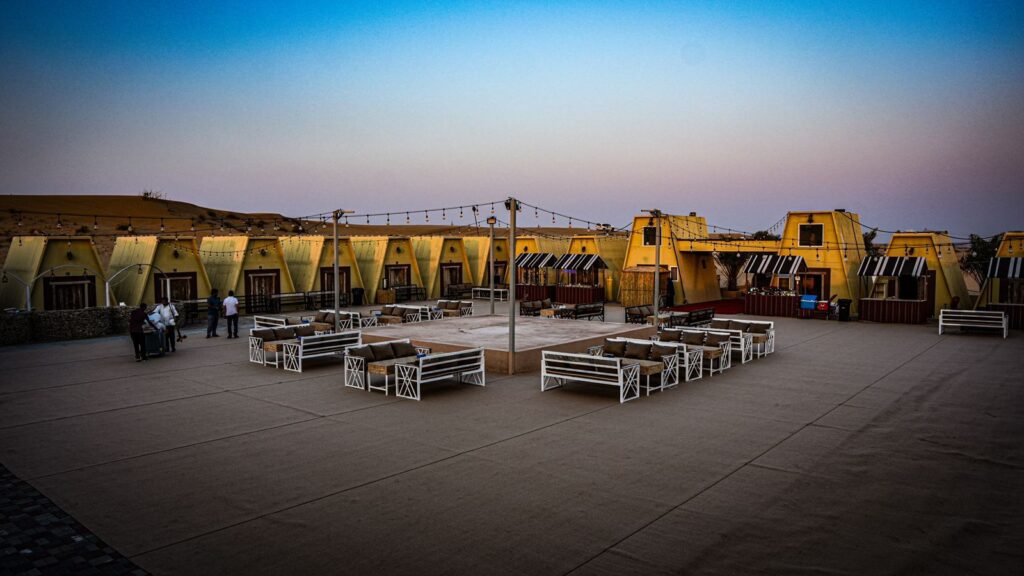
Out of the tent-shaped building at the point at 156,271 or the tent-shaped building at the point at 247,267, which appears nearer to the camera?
the tent-shaped building at the point at 156,271

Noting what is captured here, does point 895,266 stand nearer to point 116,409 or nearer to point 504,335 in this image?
point 504,335

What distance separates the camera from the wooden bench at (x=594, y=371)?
493 inches

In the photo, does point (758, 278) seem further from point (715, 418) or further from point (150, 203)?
point (150, 203)

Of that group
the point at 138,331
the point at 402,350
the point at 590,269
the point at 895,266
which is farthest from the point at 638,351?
the point at 590,269

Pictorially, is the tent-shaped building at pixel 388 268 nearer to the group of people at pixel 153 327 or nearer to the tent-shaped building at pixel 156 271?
the tent-shaped building at pixel 156 271

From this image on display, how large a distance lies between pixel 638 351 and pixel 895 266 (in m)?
18.5

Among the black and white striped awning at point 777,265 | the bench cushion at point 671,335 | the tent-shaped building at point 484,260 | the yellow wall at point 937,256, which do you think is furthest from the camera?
the tent-shaped building at point 484,260

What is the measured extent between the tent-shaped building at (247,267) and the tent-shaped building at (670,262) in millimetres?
17322

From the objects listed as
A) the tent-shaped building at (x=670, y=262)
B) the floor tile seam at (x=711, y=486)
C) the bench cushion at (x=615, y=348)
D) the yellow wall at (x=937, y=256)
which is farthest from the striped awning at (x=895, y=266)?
the bench cushion at (x=615, y=348)

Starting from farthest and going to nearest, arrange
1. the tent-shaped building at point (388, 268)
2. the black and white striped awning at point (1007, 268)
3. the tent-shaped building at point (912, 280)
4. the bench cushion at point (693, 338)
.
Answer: the tent-shaped building at point (388, 268) → the tent-shaped building at point (912, 280) → the black and white striped awning at point (1007, 268) → the bench cushion at point (693, 338)

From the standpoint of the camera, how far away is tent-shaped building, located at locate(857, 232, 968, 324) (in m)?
26.2

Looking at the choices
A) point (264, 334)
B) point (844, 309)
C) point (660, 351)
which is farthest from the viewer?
point (844, 309)

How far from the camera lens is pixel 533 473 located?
27.3ft

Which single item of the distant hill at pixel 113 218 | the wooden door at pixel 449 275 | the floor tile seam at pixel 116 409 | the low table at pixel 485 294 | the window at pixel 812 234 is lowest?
the floor tile seam at pixel 116 409
